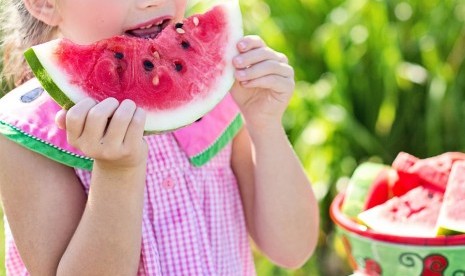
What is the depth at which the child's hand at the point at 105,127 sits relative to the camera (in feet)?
5.20

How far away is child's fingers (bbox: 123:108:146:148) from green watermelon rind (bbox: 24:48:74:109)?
15cm

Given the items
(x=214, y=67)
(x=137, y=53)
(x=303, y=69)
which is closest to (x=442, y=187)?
(x=214, y=67)

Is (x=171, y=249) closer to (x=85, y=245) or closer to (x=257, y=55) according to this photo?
(x=85, y=245)

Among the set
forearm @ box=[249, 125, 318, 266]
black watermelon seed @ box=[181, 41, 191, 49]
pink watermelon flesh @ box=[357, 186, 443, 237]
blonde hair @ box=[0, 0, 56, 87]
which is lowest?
forearm @ box=[249, 125, 318, 266]

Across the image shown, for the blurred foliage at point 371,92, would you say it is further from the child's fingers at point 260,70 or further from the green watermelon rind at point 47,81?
the green watermelon rind at point 47,81

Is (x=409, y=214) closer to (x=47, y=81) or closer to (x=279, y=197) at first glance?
(x=279, y=197)

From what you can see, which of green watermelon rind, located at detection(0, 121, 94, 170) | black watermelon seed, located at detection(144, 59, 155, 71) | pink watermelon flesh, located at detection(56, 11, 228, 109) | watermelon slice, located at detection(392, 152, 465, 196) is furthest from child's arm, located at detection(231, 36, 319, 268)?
green watermelon rind, located at detection(0, 121, 94, 170)

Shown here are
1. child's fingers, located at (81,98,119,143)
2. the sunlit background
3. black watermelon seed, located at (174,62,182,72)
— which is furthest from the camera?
the sunlit background

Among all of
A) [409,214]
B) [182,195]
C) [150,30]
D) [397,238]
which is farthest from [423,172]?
[150,30]

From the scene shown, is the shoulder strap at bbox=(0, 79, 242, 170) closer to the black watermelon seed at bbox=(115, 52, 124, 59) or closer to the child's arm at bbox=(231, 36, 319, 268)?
the child's arm at bbox=(231, 36, 319, 268)

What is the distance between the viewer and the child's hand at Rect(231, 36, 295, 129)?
1.86 m

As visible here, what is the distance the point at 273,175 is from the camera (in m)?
2.07

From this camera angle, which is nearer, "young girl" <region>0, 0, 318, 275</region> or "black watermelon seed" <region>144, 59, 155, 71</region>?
"young girl" <region>0, 0, 318, 275</region>

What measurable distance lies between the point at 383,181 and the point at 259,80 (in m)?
0.37
